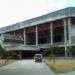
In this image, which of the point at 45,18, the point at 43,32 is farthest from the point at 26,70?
the point at 43,32

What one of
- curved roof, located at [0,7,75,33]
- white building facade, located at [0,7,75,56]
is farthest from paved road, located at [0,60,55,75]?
curved roof, located at [0,7,75,33]

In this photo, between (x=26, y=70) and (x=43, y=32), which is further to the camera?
(x=43, y=32)

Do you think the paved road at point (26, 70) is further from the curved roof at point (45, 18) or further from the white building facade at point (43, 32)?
the curved roof at point (45, 18)

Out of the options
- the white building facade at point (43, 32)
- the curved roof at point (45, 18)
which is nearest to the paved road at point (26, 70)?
the white building facade at point (43, 32)

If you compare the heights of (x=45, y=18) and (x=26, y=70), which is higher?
(x=45, y=18)

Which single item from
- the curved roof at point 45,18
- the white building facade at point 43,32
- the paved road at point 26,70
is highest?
the curved roof at point 45,18

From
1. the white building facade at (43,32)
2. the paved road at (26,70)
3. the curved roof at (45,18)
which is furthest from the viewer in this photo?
the white building facade at (43,32)

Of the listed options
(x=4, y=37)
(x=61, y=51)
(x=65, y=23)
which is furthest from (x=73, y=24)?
(x=4, y=37)

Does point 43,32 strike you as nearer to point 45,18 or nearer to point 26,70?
point 45,18

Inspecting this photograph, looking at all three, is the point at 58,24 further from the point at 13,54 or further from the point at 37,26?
the point at 13,54

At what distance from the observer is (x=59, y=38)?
118 metres

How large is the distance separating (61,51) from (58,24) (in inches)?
434

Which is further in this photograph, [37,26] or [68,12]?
[37,26]

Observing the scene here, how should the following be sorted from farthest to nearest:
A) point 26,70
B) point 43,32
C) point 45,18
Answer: point 43,32 < point 45,18 < point 26,70
